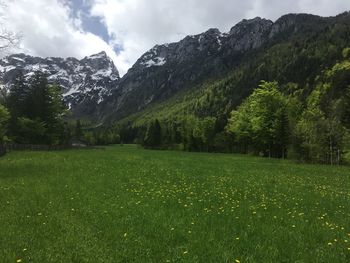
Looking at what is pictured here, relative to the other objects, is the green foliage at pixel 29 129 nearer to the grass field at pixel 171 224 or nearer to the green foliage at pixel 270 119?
the green foliage at pixel 270 119

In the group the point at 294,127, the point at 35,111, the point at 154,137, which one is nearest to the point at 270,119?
the point at 294,127

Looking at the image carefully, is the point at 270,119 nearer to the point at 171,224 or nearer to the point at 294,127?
the point at 294,127

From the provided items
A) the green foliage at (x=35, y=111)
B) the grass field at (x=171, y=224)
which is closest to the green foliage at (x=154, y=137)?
the green foliage at (x=35, y=111)

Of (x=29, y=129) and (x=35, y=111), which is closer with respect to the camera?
(x=29, y=129)

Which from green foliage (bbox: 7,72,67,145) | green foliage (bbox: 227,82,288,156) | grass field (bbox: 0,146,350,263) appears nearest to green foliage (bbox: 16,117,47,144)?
green foliage (bbox: 7,72,67,145)

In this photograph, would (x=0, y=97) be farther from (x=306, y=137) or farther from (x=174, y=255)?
(x=174, y=255)

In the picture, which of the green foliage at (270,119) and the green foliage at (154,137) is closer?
the green foliage at (270,119)

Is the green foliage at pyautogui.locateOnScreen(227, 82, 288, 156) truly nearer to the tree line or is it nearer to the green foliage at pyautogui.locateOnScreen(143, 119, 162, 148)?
the tree line

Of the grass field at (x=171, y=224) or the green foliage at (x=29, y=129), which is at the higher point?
the green foliage at (x=29, y=129)

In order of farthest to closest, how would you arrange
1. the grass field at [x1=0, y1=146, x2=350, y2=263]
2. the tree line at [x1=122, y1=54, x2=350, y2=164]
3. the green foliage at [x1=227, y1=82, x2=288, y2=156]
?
the green foliage at [x1=227, y1=82, x2=288, y2=156], the tree line at [x1=122, y1=54, x2=350, y2=164], the grass field at [x1=0, y1=146, x2=350, y2=263]

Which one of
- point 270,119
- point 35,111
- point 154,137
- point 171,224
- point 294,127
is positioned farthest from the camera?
point 154,137

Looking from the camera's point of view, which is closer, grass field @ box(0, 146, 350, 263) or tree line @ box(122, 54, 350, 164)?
grass field @ box(0, 146, 350, 263)

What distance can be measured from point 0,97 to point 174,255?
308ft

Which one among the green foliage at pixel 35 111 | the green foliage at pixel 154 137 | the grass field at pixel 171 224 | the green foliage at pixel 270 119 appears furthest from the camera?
the green foliage at pixel 154 137
